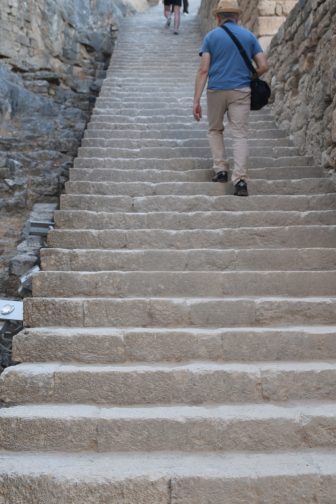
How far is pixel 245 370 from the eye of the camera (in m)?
2.38

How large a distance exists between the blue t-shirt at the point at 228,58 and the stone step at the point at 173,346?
2342 mm

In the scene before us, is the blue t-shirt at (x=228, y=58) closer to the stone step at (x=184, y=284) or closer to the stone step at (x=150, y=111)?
the stone step at (x=184, y=284)

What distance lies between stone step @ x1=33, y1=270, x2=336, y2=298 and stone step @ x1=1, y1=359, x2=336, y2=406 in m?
Result: 0.71

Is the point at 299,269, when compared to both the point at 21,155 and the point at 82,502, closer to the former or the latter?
the point at 82,502

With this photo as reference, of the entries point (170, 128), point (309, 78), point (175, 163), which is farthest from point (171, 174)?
point (309, 78)

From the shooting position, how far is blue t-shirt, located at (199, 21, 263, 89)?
395 centimetres

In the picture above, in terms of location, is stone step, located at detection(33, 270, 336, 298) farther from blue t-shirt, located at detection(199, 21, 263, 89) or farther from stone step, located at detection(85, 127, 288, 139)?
stone step, located at detection(85, 127, 288, 139)

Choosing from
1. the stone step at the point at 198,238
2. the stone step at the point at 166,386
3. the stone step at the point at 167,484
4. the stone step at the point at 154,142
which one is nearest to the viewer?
the stone step at the point at 167,484

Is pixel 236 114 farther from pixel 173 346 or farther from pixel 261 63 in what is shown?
pixel 173 346

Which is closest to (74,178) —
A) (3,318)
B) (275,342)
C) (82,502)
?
(3,318)

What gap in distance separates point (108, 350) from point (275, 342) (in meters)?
0.92

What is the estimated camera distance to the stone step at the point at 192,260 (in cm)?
323

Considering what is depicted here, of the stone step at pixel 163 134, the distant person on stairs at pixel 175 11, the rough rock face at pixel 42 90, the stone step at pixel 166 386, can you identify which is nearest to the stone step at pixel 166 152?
the stone step at pixel 163 134

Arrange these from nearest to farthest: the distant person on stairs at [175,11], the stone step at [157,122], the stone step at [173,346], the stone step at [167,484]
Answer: the stone step at [167,484] < the stone step at [173,346] < the stone step at [157,122] < the distant person on stairs at [175,11]
